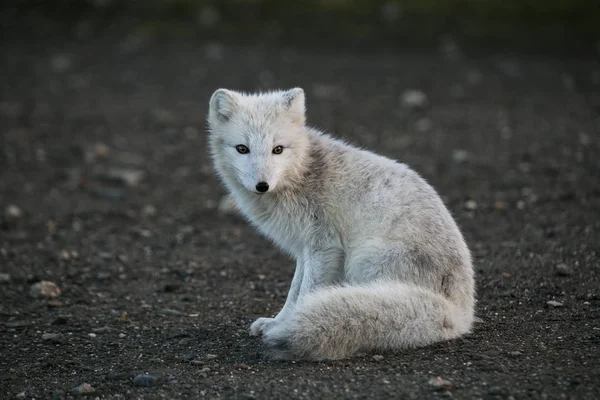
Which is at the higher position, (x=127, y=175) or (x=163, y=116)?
(x=163, y=116)

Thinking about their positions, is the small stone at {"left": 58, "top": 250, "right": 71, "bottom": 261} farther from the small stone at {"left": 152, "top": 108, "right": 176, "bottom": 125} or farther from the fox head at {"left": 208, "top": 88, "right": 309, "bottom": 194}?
the small stone at {"left": 152, "top": 108, "right": 176, "bottom": 125}

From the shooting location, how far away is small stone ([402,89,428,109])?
1009cm

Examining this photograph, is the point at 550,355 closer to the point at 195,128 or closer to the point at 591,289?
the point at 591,289

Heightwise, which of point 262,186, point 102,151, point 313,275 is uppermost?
point 262,186

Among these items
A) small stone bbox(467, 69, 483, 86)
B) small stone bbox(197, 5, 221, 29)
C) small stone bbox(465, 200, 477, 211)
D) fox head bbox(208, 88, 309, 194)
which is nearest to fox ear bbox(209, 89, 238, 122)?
fox head bbox(208, 88, 309, 194)

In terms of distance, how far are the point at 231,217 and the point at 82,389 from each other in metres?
3.60

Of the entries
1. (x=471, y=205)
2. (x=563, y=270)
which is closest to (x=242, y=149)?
(x=563, y=270)

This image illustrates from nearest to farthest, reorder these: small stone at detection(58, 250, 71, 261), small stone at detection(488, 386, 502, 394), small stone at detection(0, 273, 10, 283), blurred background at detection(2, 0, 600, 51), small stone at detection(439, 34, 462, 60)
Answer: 1. small stone at detection(488, 386, 502, 394)
2. small stone at detection(0, 273, 10, 283)
3. small stone at detection(58, 250, 71, 261)
4. small stone at detection(439, 34, 462, 60)
5. blurred background at detection(2, 0, 600, 51)

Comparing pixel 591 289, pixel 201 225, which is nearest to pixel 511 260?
pixel 591 289

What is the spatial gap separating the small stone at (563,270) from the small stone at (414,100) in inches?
199

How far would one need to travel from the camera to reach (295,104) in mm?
4770

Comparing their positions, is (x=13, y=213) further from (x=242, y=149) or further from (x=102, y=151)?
(x=242, y=149)

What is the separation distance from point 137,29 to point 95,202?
6.73 metres

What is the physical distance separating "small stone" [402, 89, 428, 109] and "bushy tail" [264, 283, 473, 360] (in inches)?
246
